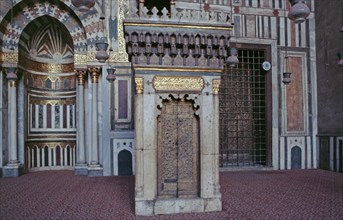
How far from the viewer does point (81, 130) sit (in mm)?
9328

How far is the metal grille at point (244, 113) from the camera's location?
33.7 ft

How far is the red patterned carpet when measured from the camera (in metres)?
4.94

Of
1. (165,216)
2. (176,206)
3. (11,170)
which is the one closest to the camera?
(165,216)

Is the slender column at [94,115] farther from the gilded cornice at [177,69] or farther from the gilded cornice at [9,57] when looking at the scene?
the gilded cornice at [177,69]

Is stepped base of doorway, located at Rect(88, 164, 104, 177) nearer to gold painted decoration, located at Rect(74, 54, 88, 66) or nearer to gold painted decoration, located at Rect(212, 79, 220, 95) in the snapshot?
gold painted decoration, located at Rect(74, 54, 88, 66)

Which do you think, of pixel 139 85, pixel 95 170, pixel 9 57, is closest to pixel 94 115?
pixel 95 170

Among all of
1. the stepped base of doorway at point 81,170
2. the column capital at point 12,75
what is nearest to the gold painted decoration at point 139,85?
the stepped base of doorway at point 81,170

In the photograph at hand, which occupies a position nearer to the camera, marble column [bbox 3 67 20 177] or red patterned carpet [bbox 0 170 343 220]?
red patterned carpet [bbox 0 170 343 220]

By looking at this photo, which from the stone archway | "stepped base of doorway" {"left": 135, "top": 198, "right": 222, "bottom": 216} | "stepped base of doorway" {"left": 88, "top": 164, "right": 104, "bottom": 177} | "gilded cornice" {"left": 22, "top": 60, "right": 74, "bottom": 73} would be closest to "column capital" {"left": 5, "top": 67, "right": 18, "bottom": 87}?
the stone archway

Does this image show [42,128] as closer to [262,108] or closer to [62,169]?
[62,169]

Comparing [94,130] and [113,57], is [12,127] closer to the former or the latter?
[94,130]

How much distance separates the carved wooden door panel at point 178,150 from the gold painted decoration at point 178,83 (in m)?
0.26

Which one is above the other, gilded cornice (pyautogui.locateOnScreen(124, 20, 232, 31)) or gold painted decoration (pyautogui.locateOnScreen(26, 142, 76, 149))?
gilded cornice (pyautogui.locateOnScreen(124, 20, 232, 31))

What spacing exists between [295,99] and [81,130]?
7152mm
